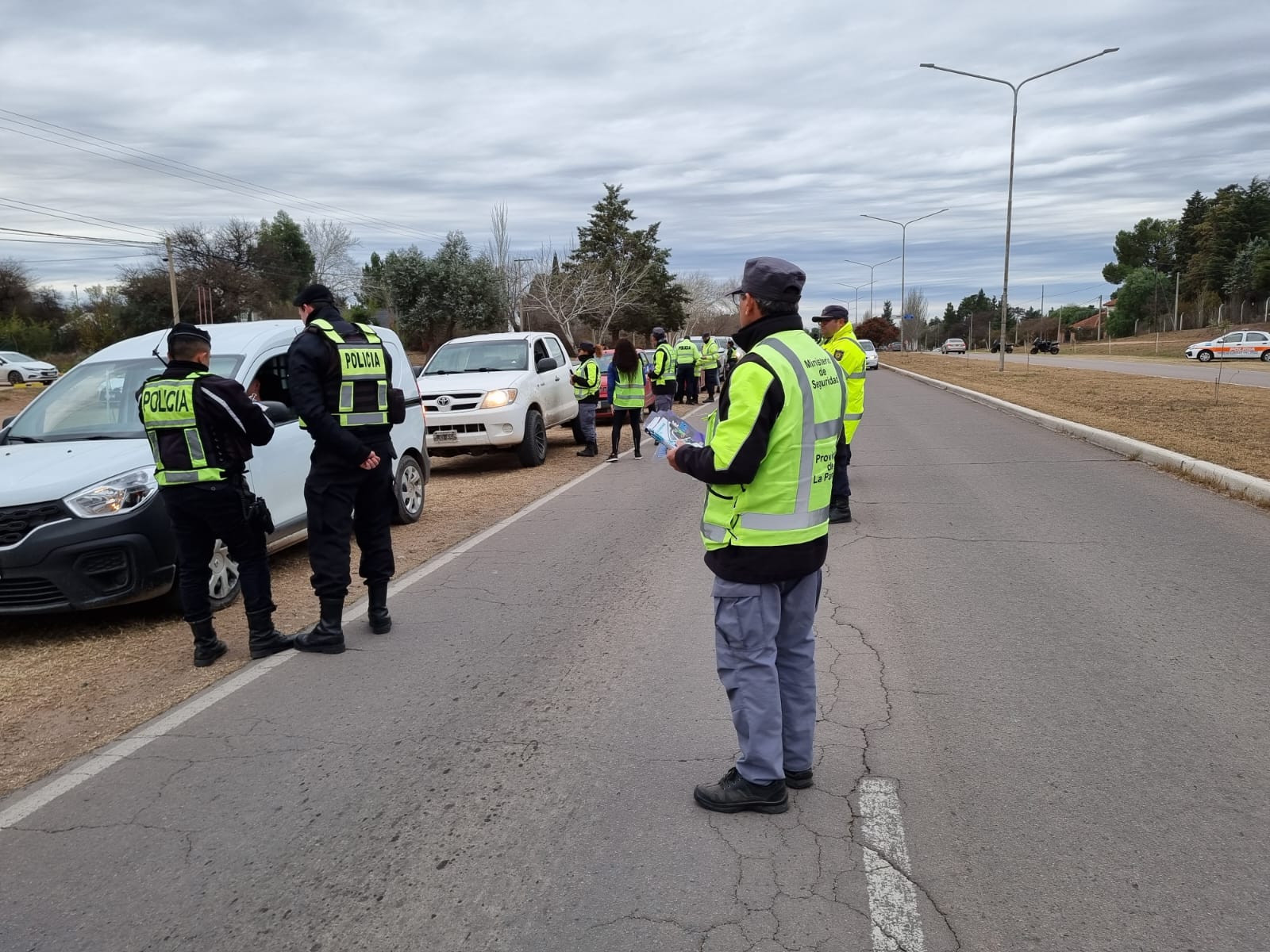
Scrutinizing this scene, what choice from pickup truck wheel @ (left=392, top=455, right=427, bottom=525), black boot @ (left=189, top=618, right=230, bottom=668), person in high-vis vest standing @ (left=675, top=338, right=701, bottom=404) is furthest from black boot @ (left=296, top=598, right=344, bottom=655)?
person in high-vis vest standing @ (left=675, top=338, right=701, bottom=404)

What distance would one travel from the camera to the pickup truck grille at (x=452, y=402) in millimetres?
12547

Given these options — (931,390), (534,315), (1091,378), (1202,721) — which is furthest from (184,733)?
(534,315)

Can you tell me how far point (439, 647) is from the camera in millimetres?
5434

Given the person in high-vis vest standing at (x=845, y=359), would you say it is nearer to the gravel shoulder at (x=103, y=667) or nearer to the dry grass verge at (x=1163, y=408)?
the gravel shoulder at (x=103, y=667)

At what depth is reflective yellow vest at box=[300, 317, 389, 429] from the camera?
528cm

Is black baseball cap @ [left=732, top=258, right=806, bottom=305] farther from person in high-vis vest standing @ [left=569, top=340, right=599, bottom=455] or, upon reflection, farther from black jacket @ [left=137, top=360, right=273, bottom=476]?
person in high-vis vest standing @ [left=569, top=340, right=599, bottom=455]

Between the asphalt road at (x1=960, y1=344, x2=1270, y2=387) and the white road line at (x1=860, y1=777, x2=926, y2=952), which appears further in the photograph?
the asphalt road at (x1=960, y1=344, x2=1270, y2=387)

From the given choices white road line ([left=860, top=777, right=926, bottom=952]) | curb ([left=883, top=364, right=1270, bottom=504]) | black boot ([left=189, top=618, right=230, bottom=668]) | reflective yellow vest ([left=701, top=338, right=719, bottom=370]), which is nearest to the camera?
white road line ([left=860, top=777, right=926, bottom=952])

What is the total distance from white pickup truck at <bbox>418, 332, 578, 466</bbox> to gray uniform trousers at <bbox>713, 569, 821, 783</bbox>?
9.35 metres

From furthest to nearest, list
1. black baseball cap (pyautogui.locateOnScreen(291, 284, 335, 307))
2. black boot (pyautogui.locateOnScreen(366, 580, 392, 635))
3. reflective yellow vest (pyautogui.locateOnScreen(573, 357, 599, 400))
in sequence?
reflective yellow vest (pyautogui.locateOnScreen(573, 357, 599, 400))
black boot (pyautogui.locateOnScreen(366, 580, 392, 635))
black baseball cap (pyautogui.locateOnScreen(291, 284, 335, 307))

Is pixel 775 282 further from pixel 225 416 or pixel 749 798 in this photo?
pixel 225 416

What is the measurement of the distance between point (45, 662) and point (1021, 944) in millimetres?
5315

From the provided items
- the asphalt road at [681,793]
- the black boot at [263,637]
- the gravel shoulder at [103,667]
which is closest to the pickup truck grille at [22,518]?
the gravel shoulder at [103,667]

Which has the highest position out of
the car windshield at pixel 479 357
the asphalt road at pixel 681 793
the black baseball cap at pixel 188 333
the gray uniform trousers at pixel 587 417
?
the black baseball cap at pixel 188 333
